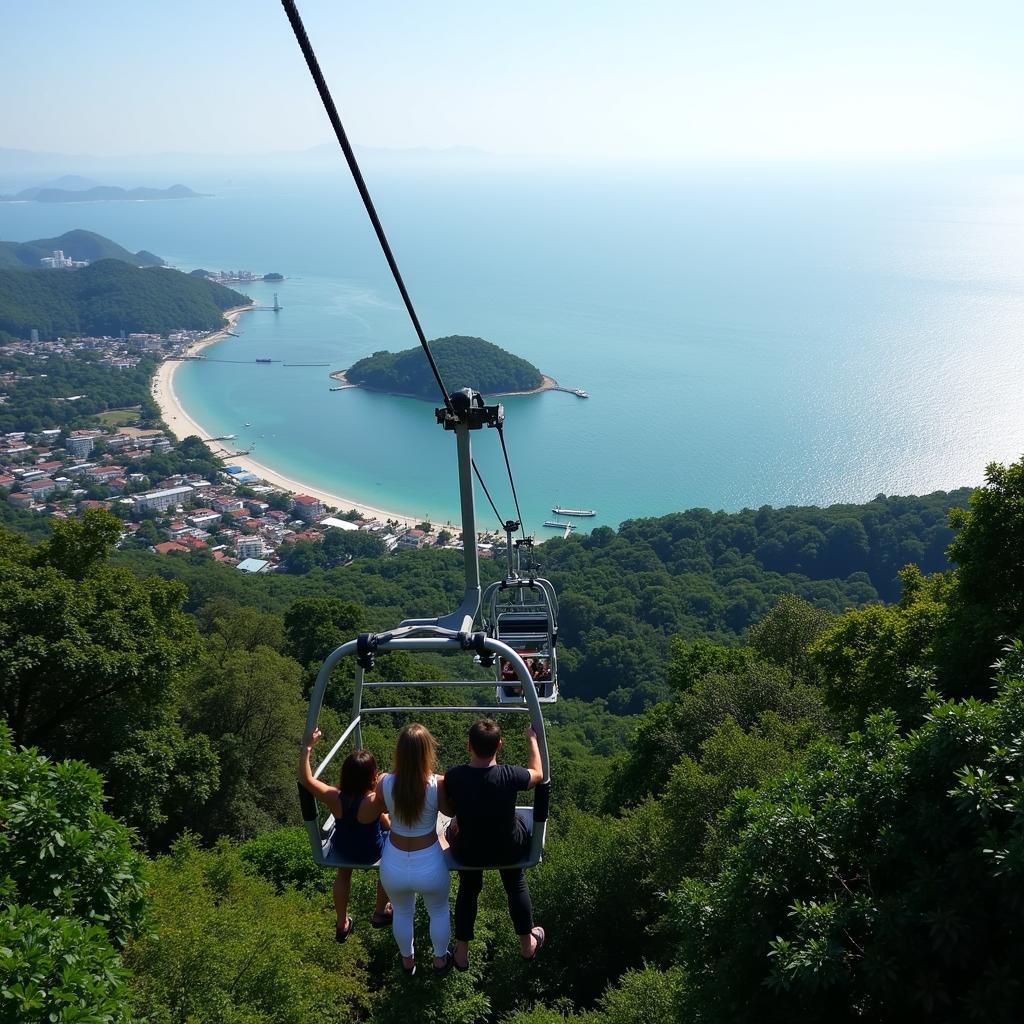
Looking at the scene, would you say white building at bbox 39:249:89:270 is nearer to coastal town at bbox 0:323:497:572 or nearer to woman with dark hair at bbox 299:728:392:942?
coastal town at bbox 0:323:497:572

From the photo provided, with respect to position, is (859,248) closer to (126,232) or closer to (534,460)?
(534,460)

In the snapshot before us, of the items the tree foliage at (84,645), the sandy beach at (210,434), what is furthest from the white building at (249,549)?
the tree foliage at (84,645)

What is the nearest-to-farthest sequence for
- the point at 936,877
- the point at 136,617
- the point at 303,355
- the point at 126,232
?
the point at 936,877 < the point at 136,617 < the point at 303,355 < the point at 126,232

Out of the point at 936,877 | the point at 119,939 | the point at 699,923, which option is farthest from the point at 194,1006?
the point at 936,877

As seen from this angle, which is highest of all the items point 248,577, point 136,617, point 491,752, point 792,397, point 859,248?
point 859,248

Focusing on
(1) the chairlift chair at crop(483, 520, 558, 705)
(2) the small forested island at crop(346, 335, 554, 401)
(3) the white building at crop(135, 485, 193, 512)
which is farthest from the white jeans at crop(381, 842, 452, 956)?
(2) the small forested island at crop(346, 335, 554, 401)

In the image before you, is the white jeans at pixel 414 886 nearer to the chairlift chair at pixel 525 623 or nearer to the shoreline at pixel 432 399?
the chairlift chair at pixel 525 623

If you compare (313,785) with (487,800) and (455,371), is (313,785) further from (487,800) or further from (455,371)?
(455,371)
